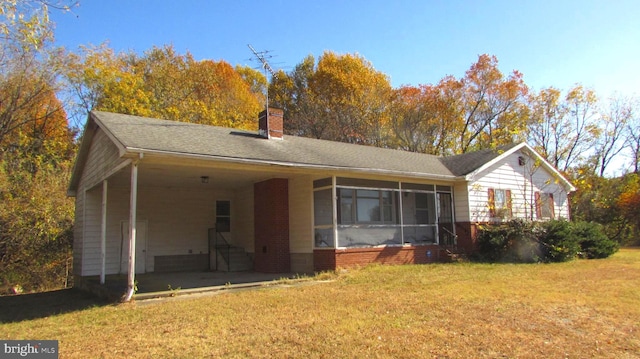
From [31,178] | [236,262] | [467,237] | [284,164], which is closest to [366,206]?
[284,164]

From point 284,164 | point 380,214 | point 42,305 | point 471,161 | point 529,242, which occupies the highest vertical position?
point 471,161

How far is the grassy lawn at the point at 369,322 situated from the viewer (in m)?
5.97

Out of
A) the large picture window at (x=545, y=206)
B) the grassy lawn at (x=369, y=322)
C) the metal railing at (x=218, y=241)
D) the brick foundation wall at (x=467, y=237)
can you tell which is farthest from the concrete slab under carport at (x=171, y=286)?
the large picture window at (x=545, y=206)

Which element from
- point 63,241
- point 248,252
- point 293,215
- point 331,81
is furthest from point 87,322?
point 331,81

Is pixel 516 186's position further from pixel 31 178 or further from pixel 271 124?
pixel 31 178

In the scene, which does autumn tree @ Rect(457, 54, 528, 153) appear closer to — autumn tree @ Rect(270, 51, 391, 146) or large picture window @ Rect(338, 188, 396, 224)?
autumn tree @ Rect(270, 51, 391, 146)

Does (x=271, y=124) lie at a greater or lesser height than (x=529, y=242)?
greater

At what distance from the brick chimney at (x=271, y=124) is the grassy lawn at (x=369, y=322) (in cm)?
614

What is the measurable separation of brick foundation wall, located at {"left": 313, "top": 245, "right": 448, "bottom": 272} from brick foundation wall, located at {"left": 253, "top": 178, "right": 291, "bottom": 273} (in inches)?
56.4

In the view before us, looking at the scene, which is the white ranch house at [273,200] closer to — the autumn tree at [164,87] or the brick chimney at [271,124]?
the brick chimney at [271,124]

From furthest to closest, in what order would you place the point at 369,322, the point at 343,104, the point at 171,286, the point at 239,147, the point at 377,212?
the point at 343,104, the point at 377,212, the point at 239,147, the point at 171,286, the point at 369,322

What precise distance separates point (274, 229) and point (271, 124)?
11.6 ft

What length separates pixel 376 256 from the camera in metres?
14.3

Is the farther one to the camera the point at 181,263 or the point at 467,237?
the point at 467,237
